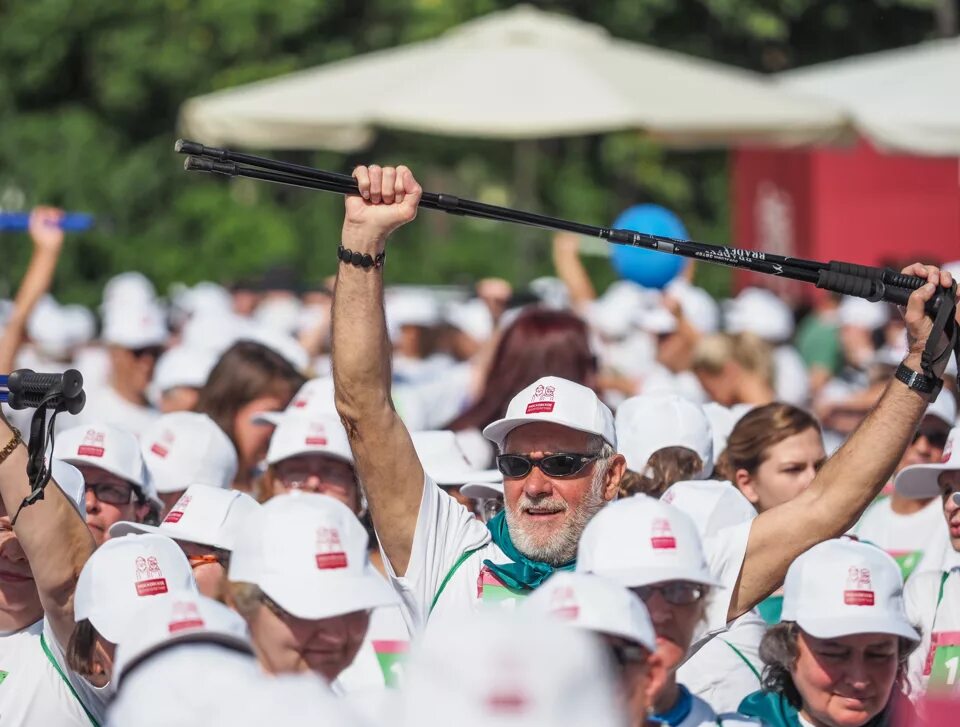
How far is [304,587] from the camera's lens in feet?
12.3

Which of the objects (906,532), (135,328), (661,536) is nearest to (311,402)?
(906,532)

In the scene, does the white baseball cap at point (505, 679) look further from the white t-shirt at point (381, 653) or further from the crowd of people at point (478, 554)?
the white t-shirt at point (381, 653)

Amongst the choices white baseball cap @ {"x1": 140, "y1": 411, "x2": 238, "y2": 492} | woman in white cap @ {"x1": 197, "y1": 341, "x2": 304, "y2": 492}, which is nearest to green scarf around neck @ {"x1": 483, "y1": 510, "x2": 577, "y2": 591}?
white baseball cap @ {"x1": 140, "y1": 411, "x2": 238, "y2": 492}

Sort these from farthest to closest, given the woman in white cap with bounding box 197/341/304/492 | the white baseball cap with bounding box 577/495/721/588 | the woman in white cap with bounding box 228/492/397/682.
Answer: the woman in white cap with bounding box 197/341/304/492 → the white baseball cap with bounding box 577/495/721/588 → the woman in white cap with bounding box 228/492/397/682

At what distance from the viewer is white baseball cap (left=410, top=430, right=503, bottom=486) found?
5965mm

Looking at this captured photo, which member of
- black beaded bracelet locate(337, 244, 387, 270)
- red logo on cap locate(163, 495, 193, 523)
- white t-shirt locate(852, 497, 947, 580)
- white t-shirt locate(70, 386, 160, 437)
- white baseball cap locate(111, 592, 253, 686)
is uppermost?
black beaded bracelet locate(337, 244, 387, 270)

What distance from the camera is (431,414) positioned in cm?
877

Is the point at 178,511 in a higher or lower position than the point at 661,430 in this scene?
lower

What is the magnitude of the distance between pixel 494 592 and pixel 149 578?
949 millimetres

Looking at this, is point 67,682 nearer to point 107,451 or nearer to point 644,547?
point 107,451

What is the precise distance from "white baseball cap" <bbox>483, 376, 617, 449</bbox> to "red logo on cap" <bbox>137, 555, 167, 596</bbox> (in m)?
1.07

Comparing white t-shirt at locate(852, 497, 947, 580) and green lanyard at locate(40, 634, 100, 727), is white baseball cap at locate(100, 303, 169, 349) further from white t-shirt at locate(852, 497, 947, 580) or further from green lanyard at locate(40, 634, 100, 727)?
green lanyard at locate(40, 634, 100, 727)

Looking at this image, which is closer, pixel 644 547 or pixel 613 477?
pixel 644 547

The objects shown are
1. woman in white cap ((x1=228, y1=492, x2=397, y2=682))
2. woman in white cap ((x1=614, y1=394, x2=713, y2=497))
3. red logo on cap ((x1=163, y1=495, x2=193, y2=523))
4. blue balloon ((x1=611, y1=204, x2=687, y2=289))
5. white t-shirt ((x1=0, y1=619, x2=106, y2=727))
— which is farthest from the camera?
blue balloon ((x1=611, y1=204, x2=687, y2=289))
